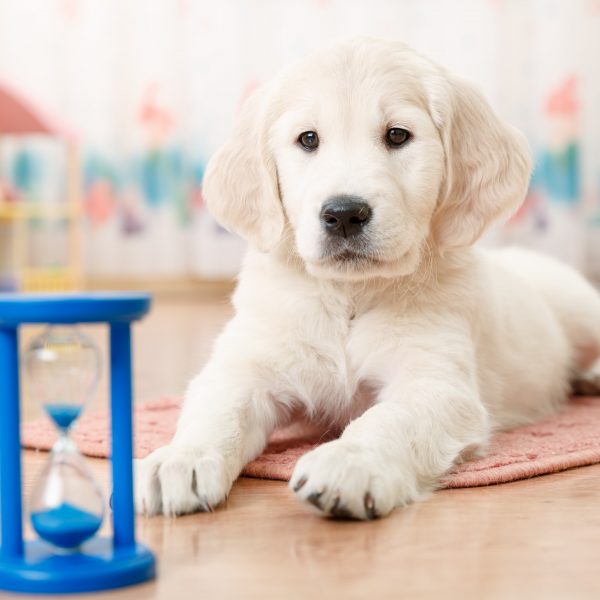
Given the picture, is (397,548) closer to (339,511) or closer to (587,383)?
(339,511)

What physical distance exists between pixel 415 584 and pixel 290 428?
37.3 inches

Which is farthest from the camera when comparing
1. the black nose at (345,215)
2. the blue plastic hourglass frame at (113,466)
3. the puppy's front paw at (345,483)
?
the black nose at (345,215)

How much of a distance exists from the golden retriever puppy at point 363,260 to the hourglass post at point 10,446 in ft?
1.31

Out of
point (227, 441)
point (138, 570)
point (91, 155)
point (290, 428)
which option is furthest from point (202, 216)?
point (138, 570)

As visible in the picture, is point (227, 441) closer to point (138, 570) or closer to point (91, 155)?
point (138, 570)

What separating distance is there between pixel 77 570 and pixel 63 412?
0.16 m

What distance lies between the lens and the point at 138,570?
112 centimetres

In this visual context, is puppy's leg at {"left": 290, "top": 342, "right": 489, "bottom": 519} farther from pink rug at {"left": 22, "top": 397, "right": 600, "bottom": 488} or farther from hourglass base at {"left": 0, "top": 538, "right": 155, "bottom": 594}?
hourglass base at {"left": 0, "top": 538, "right": 155, "bottom": 594}

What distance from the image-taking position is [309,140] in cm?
182

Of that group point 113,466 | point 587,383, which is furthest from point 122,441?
point 587,383

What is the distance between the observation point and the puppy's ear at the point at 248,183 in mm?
1909

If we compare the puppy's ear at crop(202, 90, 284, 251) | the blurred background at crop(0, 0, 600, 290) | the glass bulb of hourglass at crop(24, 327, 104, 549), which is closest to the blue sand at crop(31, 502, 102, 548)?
the glass bulb of hourglass at crop(24, 327, 104, 549)

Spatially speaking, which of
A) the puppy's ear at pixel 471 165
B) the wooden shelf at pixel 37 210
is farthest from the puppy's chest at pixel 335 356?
the wooden shelf at pixel 37 210

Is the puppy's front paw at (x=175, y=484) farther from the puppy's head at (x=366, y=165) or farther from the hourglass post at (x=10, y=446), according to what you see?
the puppy's head at (x=366, y=165)
